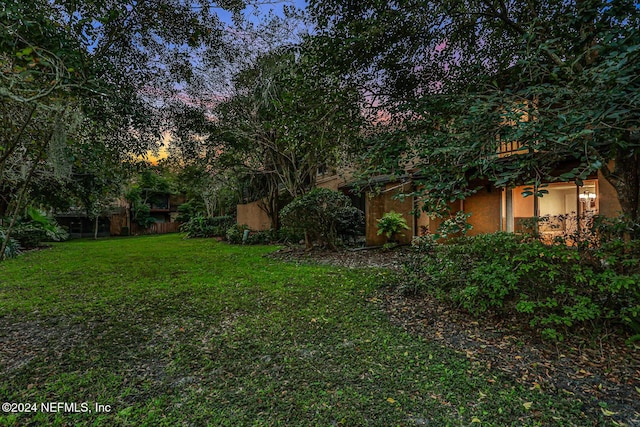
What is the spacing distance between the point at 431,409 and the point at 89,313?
485 centimetres

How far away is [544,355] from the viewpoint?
2.92 m

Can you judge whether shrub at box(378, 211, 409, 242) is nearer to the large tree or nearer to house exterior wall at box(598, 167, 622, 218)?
house exterior wall at box(598, 167, 622, 218)

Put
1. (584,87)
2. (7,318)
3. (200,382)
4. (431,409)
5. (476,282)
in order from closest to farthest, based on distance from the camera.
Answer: (431,409) → (584,87) → (200,382) → (476,282) → (7,318)

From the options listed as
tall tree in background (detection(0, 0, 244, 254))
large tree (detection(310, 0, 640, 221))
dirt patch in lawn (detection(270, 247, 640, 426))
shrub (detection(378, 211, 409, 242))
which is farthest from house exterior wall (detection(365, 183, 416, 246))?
tall tree in background (detection(0, 0, 244, 254))

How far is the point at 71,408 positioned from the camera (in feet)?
7.55

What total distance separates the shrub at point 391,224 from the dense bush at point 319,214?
1.10m

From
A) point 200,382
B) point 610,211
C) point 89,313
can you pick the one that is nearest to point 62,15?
point 89,313

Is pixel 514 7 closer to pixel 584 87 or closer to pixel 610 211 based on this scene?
pixel 584 87

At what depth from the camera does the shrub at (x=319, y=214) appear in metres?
9.15

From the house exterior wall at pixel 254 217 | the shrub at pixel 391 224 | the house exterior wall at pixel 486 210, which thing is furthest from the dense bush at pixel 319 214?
the house exterior wall at pixel 254 217

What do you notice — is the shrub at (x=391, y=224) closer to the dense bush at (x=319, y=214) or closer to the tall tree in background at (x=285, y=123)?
the dense bush at (x=319, y=214)

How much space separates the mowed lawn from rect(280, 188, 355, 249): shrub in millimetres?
4070

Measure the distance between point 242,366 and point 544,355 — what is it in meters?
3.02

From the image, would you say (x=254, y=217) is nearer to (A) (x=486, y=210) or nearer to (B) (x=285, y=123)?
(A) (x=486, y=210)
